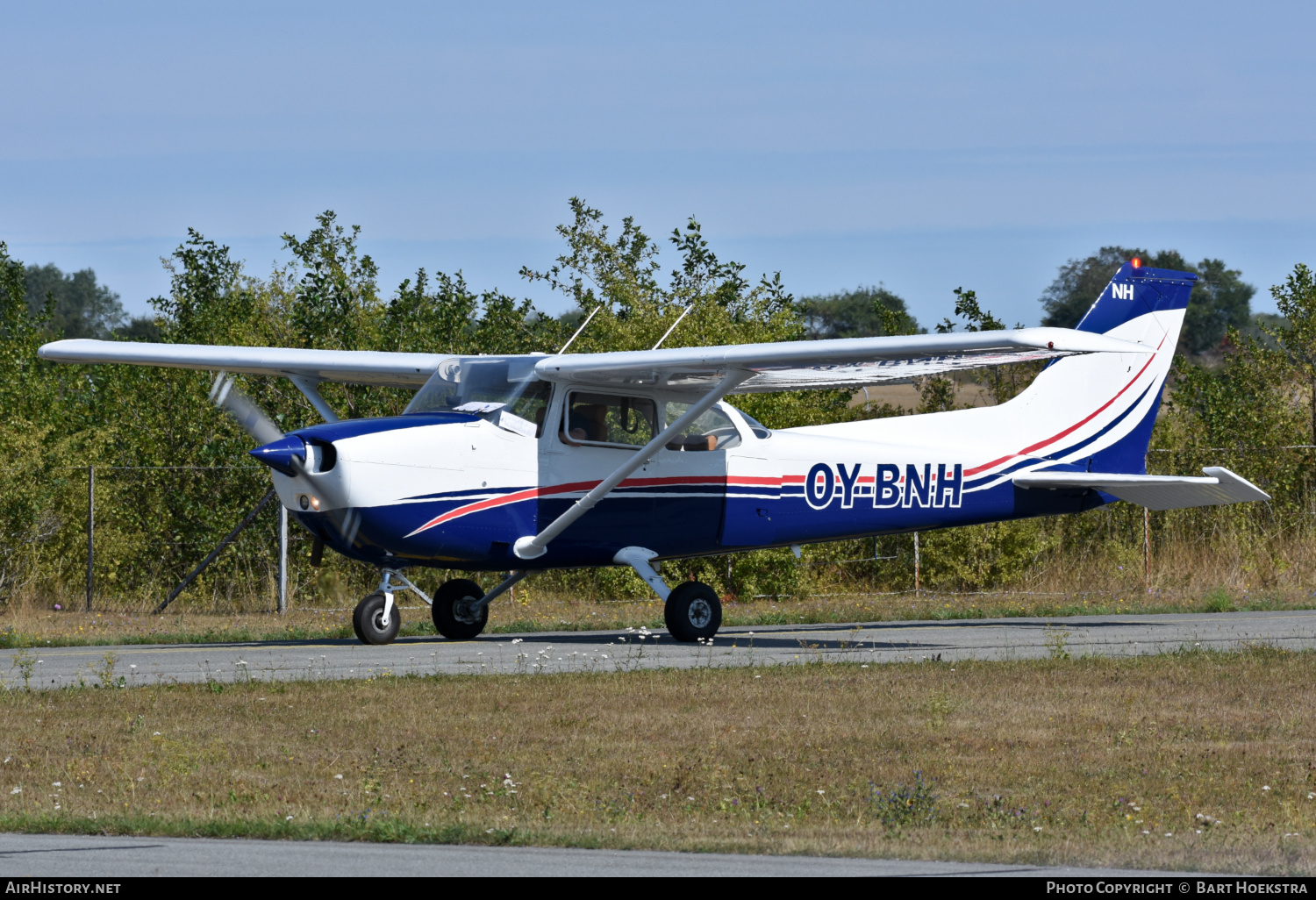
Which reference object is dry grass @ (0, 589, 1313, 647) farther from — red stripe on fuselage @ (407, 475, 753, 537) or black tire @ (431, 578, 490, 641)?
red stripe on fuselage @ (407, 475, 753, 537)

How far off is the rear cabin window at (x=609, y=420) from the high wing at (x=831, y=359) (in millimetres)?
170

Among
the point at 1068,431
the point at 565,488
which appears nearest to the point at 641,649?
the point at 565,488

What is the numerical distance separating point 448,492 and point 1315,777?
8928 mm

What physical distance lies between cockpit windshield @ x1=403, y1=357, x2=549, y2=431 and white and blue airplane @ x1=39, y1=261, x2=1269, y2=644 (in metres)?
0.02

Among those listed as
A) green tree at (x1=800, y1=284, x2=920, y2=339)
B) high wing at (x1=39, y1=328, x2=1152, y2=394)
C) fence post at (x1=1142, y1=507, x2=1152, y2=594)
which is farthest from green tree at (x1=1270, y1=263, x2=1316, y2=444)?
green tree at (x1=800, y1=284, x2=920, y2=339)

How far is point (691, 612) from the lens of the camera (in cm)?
1681

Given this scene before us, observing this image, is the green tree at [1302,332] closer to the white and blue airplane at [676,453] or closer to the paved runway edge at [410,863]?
the white and blue airplane at [676,453]

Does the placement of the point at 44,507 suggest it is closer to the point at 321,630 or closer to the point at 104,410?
the point at 104,410

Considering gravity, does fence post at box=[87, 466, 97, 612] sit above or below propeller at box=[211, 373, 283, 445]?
below

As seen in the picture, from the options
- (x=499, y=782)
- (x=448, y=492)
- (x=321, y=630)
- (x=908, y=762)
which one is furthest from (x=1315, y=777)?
(x=321, y=630)

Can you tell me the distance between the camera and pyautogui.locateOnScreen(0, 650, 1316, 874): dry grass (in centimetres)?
713

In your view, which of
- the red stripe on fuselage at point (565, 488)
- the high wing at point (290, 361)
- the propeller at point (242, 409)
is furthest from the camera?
the high wing at point (290, 361)

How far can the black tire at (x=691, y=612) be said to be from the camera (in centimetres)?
1672

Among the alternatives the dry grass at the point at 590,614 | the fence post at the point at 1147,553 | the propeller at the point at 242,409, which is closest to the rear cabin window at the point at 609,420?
the propeller at the point at 242,409
